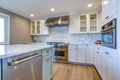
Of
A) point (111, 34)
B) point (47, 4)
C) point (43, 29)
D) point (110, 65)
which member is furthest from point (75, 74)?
point (43, 29)

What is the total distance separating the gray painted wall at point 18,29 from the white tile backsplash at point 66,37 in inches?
29.9

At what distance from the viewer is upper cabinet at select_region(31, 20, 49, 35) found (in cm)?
469

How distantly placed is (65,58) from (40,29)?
7.16 feet

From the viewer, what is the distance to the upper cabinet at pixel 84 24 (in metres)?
3.78

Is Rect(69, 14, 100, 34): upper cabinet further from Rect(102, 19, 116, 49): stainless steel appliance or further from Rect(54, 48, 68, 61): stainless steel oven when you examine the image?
Rect(102, 19, 116, 49): stainless steel appliance

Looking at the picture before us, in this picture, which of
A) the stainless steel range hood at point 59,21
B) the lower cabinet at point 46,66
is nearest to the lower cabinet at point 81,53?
the stainless steel range hood at point 59,21

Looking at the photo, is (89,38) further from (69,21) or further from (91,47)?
(69,21)

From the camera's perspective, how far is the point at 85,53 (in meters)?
3.56

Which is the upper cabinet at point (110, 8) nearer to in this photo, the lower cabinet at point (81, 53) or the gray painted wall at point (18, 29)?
the lower cabinet at point (81, 53)

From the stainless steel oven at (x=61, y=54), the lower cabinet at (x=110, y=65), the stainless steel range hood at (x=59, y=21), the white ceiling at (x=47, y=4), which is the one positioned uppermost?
the white ceiling at (x=47, y=4)

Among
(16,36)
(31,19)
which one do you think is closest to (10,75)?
(16,36)

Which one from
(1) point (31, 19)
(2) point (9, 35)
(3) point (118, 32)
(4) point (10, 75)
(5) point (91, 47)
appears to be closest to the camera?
(4) point (10, 75)

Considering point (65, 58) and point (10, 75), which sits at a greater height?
point (10, 75)

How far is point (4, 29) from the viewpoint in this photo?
12.1ft
